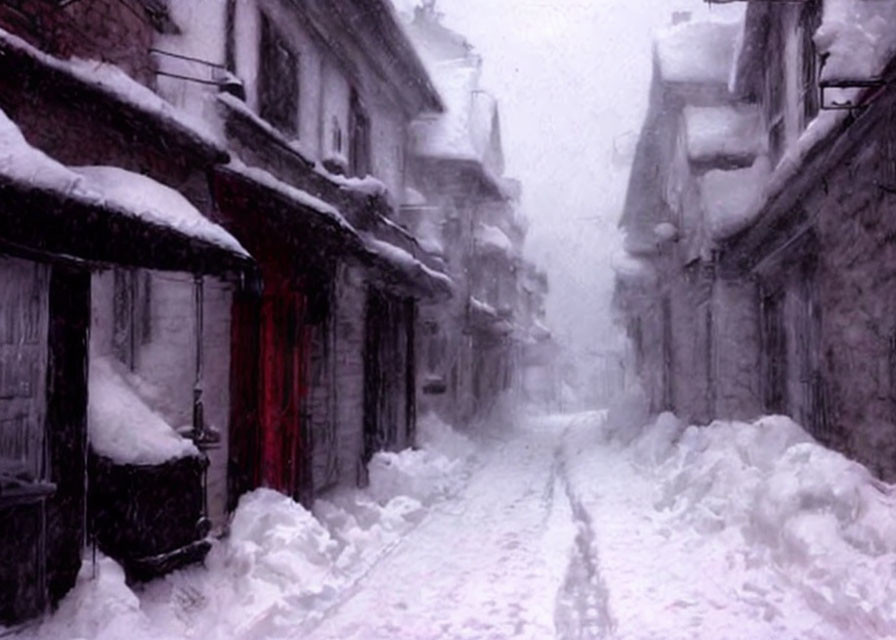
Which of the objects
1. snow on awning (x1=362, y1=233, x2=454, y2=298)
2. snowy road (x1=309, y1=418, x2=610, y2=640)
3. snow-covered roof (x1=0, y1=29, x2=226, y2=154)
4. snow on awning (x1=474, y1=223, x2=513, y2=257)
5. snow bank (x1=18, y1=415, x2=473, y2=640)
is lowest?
snowy road (x1=309, y1=418, x2=610, y2=640)

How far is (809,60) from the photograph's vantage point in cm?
1095

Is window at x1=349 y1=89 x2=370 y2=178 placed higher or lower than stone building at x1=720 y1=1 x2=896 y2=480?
higher

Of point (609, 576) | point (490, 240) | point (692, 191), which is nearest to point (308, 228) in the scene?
point (609, 576)

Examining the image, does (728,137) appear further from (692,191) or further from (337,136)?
(337,136)

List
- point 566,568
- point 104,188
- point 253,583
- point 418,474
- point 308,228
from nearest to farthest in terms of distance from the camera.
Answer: point 104,188, point 253,583, point 566,568, point 308,228, point 418,474

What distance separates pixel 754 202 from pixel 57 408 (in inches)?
392

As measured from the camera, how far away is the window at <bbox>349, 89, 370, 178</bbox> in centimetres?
1454

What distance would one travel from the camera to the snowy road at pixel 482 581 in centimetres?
600

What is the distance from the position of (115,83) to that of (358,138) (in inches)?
337

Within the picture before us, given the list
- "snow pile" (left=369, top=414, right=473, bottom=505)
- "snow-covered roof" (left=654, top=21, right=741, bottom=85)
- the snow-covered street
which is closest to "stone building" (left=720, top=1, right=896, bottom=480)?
the snow-covered street

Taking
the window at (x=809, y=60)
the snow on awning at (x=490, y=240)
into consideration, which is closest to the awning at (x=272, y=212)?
the window at (x=809, y=60)

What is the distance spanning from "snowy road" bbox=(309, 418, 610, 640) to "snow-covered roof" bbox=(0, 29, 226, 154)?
432 centimetres

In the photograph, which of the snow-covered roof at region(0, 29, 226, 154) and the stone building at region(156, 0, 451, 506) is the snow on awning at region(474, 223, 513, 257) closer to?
the stone building at region(156, 0, 451, 506)

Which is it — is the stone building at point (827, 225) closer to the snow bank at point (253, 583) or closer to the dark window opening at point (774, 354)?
the dark window opening at point (774, 354)
